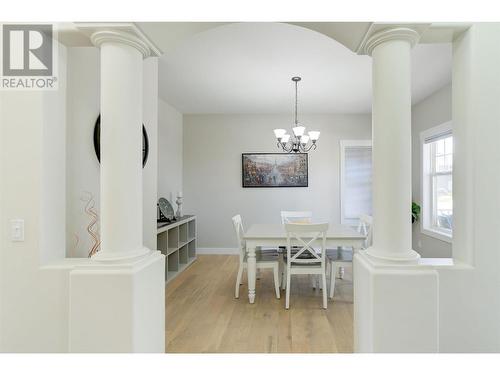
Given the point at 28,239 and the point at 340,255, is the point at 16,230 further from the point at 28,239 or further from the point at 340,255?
the point at 340,255

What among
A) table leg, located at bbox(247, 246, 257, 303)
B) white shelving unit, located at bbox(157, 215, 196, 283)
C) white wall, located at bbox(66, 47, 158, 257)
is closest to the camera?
white wall, located at bbox(66, 47, 158, 257)

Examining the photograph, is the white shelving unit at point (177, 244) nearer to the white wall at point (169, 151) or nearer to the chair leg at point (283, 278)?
the white wall at point (169, 151)

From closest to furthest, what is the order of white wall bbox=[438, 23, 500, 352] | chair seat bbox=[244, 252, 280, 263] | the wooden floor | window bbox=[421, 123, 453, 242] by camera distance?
white wall bbox=[438, 23, 500, 352]
the wooden floor
chair seat bbox=[244, 252, 280, 263]
window bbox=[421, 123, 453, 242]

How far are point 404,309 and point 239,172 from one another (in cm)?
414

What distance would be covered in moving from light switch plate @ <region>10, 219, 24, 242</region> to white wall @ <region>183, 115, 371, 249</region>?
381 cm

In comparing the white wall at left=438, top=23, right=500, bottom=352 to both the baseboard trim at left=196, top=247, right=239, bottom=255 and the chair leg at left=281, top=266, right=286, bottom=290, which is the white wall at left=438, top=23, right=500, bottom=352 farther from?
the baseboard trim at left=196, top=247, right=239, bottom=255

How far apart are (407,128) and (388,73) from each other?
27 cm

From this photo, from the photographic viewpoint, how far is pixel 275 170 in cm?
526

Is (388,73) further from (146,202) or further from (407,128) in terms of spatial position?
(146,202)

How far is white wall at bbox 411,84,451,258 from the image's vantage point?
3.91 m

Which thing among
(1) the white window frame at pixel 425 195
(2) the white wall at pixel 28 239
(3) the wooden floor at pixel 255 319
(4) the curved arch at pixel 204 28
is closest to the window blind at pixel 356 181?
(1) the white window frame at pixel 425 195

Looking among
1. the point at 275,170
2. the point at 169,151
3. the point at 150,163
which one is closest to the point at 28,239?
the point at 150,163

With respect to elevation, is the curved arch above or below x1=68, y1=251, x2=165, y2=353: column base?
above

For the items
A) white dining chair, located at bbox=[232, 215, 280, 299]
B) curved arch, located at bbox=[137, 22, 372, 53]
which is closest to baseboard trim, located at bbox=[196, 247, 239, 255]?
white dining chair, located at bbox=[232, 215, 280, 299]
